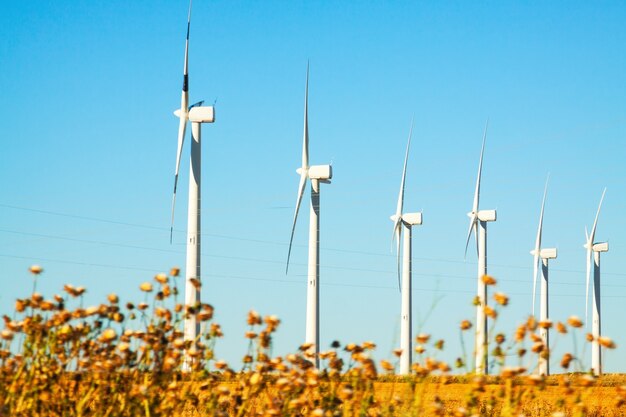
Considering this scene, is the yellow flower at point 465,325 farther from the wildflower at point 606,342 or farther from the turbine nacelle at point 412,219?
the turbine nacelle at point 412,219

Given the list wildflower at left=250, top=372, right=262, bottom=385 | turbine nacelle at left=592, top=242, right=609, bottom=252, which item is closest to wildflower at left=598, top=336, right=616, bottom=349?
wildflower at left=250, top=372, right=262, bottom=385

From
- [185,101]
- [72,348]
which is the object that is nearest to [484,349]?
[72,348]

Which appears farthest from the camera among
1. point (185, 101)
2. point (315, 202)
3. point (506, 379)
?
point (315, 202)

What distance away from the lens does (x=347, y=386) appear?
10812 millimetres

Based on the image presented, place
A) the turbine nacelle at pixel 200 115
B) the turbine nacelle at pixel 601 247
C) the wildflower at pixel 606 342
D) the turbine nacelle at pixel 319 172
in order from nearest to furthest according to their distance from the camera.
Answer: the wildflower at pixel 606 342, the turbine nacelle at pixel 200 115, the turbine nacelle at pixel 319 172, the turbine nacelle at pixel 601 247

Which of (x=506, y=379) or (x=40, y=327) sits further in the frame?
(x=40, y=327)

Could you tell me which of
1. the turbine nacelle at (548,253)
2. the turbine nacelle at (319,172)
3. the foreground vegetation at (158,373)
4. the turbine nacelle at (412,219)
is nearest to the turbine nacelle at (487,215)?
the turbine nacelle at (412,219)

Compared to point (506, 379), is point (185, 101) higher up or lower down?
higher up

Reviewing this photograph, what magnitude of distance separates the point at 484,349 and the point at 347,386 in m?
1.33

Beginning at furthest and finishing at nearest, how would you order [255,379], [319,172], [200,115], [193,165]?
[319,172]
[200,115]
[193,165]
[255,379]

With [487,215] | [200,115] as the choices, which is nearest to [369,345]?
[200,115]

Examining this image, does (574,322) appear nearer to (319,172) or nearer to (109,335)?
(109,335)

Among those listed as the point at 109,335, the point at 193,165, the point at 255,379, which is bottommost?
the point at 255,379

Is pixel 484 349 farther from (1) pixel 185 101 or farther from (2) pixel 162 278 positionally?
(1) pixel 185 101
